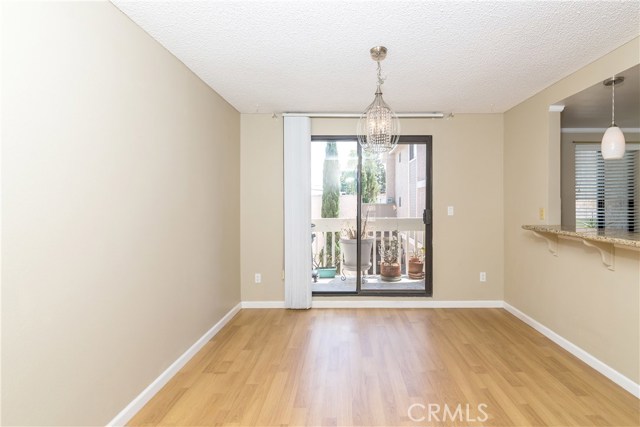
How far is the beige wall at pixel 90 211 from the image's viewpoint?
4.21 ft

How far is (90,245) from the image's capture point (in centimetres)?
163

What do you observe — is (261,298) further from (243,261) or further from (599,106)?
(599,106)

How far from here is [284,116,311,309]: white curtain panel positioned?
12.8 feet

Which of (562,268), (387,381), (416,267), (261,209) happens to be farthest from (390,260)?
(387,381)

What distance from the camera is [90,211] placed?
163 cm

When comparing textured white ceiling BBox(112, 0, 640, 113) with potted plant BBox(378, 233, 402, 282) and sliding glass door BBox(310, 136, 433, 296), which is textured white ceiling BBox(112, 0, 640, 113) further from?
potted plant BBox(378, 233, 402, 282)

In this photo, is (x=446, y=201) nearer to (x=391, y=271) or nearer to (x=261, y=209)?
(x=391, y=271)

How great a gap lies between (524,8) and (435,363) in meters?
2.53

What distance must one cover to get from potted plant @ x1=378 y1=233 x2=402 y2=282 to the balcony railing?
55 mm

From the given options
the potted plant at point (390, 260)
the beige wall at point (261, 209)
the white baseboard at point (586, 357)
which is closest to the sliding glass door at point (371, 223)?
the potted plant at point (390, 260)

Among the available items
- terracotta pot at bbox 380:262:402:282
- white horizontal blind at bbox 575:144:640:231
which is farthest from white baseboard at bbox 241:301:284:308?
white horizontal blind at bbox 575:144:640:231

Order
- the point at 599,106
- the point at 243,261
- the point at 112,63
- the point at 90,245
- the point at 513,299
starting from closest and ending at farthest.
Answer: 1. the point at 90,245
2. the point at 112,63
3. the point at 599,106
4. the point at 513,299
5. the point at 243,261

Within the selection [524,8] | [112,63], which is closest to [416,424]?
[524,8]

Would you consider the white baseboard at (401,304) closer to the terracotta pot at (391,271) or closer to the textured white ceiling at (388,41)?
the terracotta pot at (391,271)
